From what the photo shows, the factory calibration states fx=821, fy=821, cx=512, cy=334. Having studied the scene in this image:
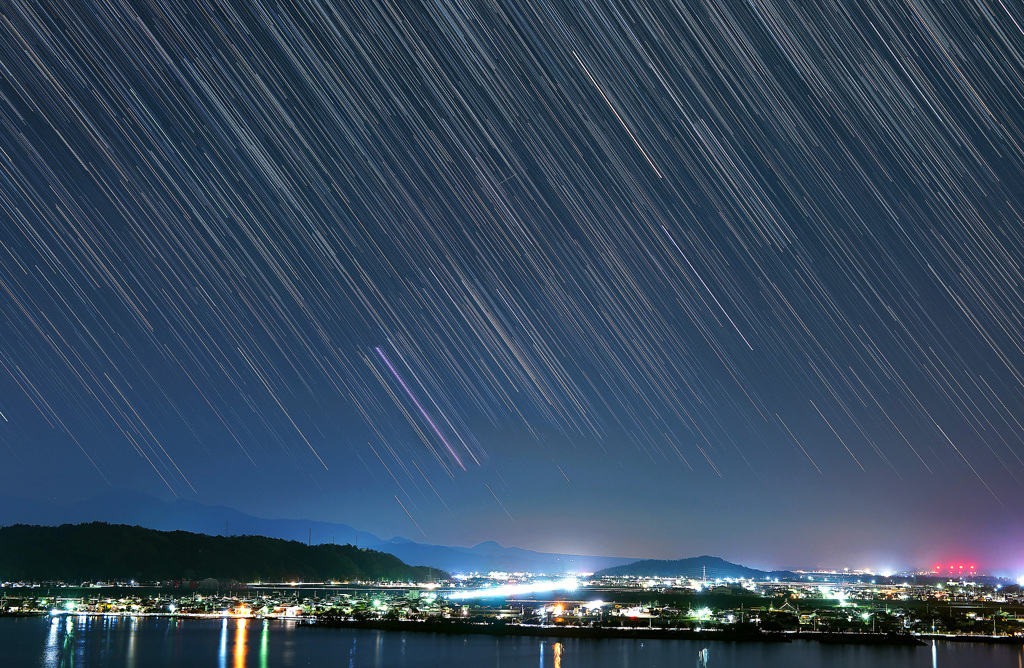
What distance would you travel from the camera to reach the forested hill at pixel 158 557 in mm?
103938

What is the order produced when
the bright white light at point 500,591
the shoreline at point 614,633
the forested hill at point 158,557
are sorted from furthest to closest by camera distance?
the bright white light at point 500,591 → the forested hill at point 158,557 → the shoreline at point 614,633

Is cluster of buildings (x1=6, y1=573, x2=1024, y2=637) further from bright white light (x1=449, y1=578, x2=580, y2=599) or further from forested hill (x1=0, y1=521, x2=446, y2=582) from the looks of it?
bright white light (x1=449, y1=578, x2=580, y2=599)

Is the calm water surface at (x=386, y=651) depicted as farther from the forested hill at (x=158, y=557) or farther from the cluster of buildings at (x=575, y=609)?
the forested hill at (x=158, y=557)

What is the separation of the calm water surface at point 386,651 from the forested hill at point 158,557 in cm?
4642

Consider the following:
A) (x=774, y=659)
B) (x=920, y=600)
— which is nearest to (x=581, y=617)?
(x=774, y=659)

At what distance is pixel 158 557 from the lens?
379 feet

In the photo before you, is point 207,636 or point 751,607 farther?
point 751,607

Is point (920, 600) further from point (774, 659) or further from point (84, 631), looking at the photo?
point (84, 631)

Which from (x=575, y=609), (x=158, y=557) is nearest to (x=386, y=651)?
(x=575, y=609)

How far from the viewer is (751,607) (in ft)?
289

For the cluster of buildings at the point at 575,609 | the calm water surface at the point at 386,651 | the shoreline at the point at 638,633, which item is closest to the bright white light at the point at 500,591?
the cluster of buildings at the point at 575,609

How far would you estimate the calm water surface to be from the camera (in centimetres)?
4100

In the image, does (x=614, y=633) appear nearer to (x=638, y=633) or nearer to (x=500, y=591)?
(x=638, y=633)

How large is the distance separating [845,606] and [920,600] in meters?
18.4
